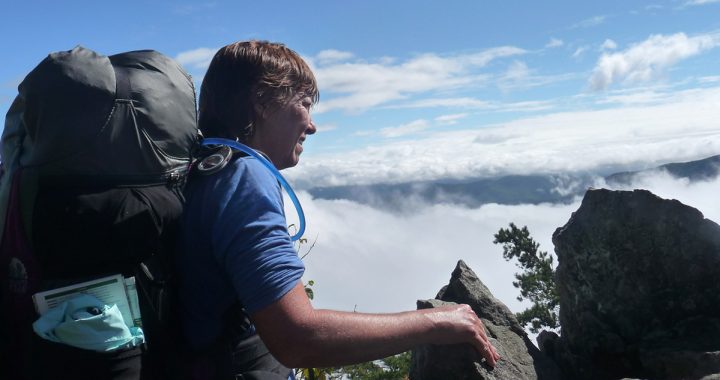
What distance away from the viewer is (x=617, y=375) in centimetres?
564

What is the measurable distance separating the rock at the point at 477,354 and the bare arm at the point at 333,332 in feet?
5.82

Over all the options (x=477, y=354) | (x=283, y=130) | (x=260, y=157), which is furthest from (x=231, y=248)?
(x=477, y=354)

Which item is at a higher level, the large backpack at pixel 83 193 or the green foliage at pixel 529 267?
the large backpack at pixel 83 193

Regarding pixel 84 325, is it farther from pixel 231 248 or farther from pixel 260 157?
pixel 260 157

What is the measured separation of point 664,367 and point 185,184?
4.22 m

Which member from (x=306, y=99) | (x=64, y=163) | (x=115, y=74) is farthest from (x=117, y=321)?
(x=306, y=99)

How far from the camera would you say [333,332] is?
2.88 m

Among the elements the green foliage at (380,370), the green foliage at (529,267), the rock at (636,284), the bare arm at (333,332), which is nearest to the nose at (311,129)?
the bare arm at (333,332)

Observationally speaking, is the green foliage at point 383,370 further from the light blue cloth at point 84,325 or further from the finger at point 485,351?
the light blue cloth at point 84,325

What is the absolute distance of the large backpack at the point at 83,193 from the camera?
103 inches

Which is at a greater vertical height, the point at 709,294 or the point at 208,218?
the point at 208,218

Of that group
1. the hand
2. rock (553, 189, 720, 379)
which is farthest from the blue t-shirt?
rock (553, 189, 720, 379)

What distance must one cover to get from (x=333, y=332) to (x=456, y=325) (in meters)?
0.94

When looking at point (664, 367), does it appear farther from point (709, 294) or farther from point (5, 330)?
point (5, 330)
